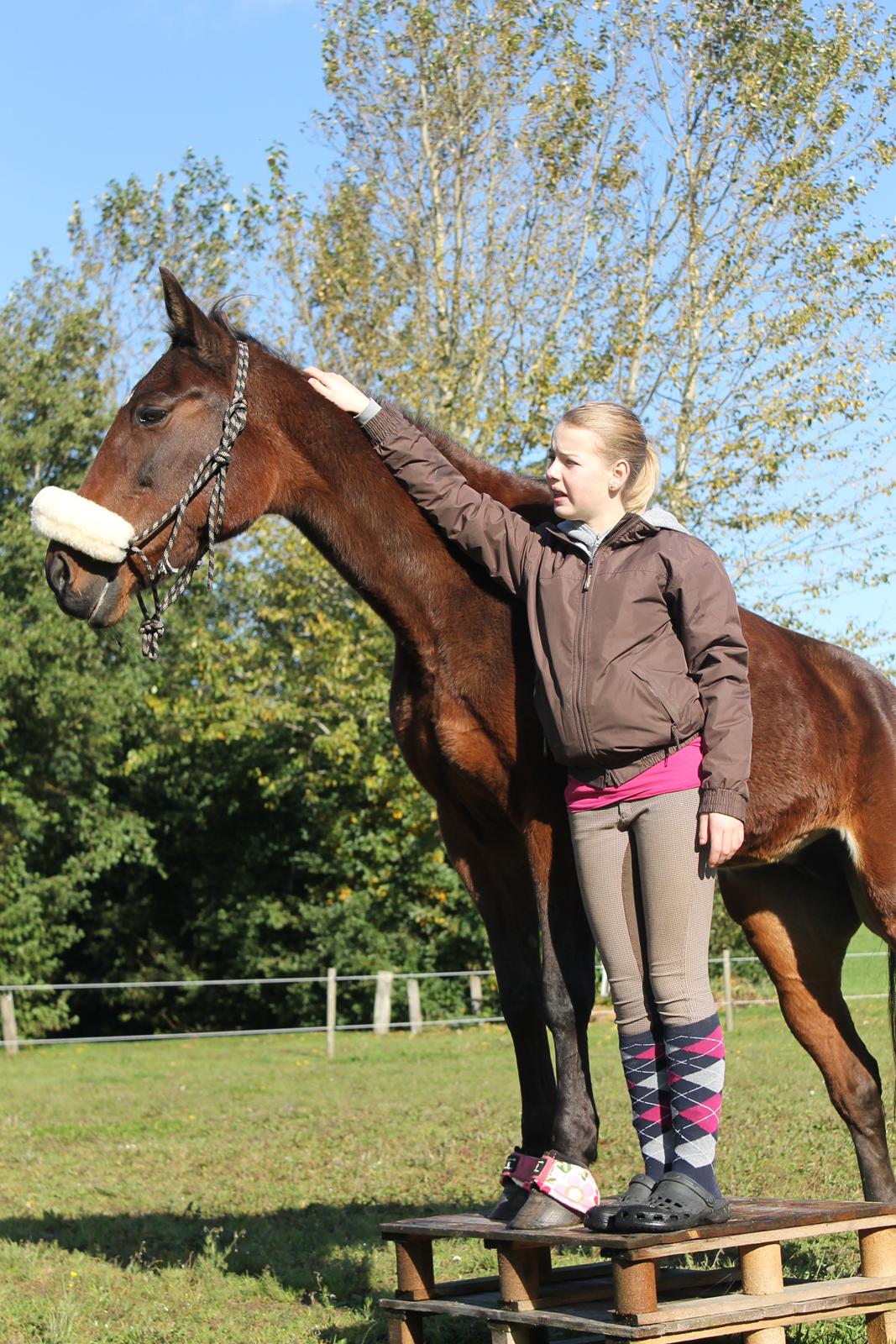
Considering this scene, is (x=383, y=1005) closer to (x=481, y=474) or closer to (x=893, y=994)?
(x=893, y=994)

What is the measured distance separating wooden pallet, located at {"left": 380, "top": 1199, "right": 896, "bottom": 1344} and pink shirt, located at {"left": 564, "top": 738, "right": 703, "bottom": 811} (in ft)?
3.68

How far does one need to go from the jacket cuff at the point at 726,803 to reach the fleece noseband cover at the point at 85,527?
1.93 meters

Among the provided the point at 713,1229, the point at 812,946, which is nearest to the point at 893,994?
the point at 812,946

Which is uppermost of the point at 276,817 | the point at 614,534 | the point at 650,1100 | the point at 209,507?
the point at 276,817

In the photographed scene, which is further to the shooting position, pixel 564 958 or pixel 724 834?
pixel 564 958

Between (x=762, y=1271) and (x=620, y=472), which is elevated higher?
(x=620, y=472)

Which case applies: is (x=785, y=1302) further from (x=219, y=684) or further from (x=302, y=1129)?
(x=219, y=684)

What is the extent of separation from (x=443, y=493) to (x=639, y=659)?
0.92 metres

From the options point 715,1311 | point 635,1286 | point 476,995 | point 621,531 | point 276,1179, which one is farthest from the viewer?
point 476,995

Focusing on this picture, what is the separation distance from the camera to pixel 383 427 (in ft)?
13.6

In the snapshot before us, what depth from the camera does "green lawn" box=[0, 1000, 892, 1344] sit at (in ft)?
16.5

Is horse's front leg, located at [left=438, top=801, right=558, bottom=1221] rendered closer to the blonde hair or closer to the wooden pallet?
the wooden pallet

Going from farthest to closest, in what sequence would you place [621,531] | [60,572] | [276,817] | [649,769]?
[276,817] < [60,572] < [621,531] < [649,769]

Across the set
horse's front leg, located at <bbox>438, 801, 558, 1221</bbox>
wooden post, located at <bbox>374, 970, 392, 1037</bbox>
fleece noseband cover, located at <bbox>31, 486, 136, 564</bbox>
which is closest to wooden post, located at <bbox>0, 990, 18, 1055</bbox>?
wooden post, located at <bbox>374, 970, 392, 1037</bbox>
